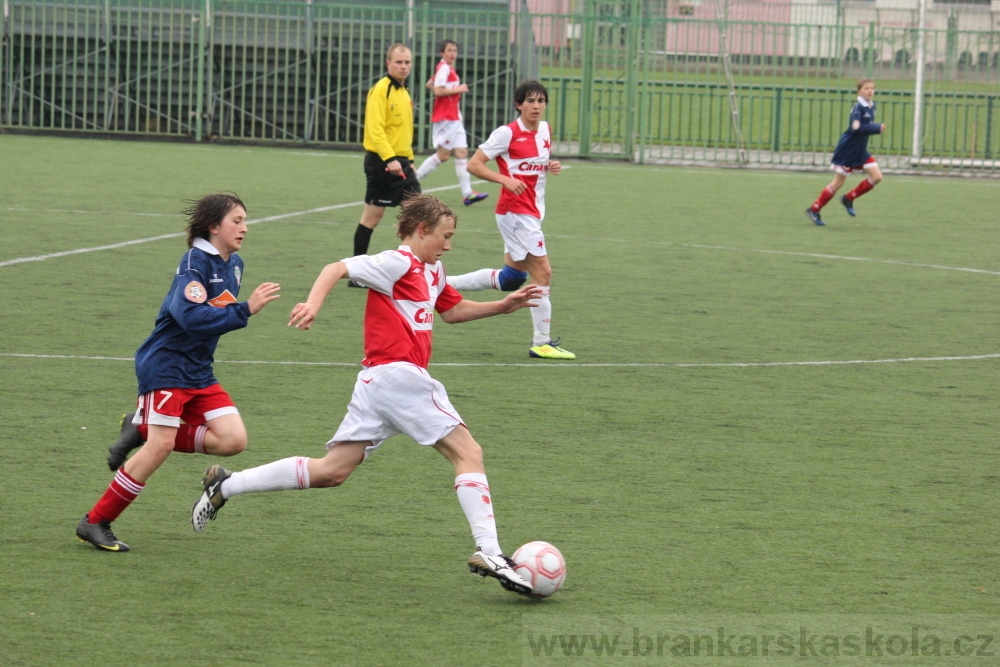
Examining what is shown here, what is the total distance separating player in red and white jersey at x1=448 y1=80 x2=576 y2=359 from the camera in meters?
9.73

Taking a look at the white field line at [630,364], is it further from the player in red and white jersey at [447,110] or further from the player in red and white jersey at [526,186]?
the player in red and white jersey at [447,110]

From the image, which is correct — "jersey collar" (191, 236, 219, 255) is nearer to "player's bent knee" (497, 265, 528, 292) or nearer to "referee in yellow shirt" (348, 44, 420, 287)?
"player's bent knee" (497, 265, 528, 292)

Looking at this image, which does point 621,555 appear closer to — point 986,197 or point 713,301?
point 713,301

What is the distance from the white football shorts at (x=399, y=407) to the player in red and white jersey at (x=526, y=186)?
4272 mm

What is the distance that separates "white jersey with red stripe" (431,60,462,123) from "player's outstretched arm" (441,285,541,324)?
14752mm

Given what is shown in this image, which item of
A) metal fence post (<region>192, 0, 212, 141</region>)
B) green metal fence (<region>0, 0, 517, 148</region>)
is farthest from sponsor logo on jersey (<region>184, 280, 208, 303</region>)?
metal fence post (<region>192, 0, 212, 141</region>)

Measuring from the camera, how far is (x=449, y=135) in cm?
2014

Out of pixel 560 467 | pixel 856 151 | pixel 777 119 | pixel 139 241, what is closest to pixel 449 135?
pixel 856 151

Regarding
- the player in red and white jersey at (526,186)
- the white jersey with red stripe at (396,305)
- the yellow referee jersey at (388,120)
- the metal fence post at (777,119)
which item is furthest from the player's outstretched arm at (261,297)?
the metal fence post at (777,119)

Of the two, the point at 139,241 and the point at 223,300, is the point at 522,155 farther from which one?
the point at 139,241

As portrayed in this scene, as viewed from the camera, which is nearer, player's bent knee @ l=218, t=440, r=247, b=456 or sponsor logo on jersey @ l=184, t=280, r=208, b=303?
sponsor logo on jersey @ l=184, t=280, r=208, b=303

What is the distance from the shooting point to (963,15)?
32.2 metres

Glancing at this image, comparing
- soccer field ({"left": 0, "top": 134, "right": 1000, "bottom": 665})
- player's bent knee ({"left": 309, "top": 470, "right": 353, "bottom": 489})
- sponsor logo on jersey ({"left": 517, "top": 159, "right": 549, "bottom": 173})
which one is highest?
sponsor logo on jersey ({"left": 517, "top": 159, "right": 549, "bottom": 173})

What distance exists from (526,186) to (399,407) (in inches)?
191
